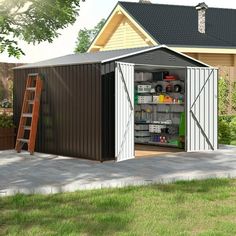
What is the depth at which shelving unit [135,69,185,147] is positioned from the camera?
15.6m

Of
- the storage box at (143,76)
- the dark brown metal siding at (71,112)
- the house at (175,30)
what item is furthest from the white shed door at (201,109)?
the house at (175,30)

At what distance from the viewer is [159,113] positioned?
53.6 ft

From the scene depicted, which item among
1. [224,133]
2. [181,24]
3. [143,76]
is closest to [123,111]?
[143,76]

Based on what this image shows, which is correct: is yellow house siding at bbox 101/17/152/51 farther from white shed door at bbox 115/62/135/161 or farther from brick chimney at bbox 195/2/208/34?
white shed door at bbox 115/62/135/161

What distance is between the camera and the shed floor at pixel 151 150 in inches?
540

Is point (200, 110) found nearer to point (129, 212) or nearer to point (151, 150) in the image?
point (151, 150)

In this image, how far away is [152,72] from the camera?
16250mm

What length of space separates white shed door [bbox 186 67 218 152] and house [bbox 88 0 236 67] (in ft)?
32.9

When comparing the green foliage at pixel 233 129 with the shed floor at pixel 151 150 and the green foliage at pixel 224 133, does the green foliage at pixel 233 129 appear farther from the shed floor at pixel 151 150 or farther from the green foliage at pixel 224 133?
the shed floor at pixel 151 150

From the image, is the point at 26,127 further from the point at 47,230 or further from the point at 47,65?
the point at 47,230

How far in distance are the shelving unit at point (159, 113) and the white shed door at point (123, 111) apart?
9.19ft

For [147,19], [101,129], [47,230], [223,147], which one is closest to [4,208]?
[47,230]

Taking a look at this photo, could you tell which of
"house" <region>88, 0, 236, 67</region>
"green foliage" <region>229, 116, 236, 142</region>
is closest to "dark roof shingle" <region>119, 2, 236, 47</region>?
"house" <region>88, 0, 236, 67</region>

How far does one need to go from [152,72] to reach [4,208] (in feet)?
30.4
